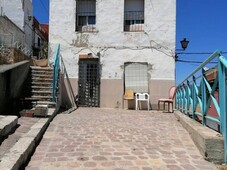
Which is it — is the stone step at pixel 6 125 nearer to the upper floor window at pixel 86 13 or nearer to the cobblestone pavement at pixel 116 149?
the cobblestone pavement at pixel 116 149

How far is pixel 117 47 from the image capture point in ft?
44.6

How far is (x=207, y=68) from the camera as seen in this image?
5203 millimetres

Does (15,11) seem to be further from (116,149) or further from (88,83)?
(116,149)

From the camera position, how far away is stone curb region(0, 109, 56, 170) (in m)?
3.48

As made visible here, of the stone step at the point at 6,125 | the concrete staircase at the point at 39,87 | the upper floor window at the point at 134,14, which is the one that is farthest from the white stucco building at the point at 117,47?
the stone step at the point at 6,125

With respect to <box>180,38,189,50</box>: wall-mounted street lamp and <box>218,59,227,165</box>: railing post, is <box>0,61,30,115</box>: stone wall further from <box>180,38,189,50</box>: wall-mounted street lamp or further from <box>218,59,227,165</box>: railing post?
<box>180,38,189,50</box>: wall-mounted street lamp

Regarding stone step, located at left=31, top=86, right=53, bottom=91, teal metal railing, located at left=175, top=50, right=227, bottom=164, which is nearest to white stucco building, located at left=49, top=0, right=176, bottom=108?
stone step, located at left=31, top=86, right=53, bottom=91

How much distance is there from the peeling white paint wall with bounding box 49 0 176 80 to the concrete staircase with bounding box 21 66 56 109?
2.41m

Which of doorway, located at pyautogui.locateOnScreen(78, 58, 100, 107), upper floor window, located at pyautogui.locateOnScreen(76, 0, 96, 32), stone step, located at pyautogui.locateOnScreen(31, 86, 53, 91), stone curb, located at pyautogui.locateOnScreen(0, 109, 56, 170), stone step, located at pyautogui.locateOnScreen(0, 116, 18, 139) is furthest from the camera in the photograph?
upper floor window, located at pyautogui.locateOnScreen(76, 0, 96, 32)

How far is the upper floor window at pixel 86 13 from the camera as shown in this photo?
45.8ft

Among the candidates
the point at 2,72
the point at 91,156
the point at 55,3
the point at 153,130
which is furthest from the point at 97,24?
the point at 91,156

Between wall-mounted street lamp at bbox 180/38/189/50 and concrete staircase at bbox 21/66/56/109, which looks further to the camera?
wall-mounted street lamp at bbox 180/38/189/50

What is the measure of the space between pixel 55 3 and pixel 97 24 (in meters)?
2.27

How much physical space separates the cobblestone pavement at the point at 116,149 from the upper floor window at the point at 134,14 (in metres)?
7.73
